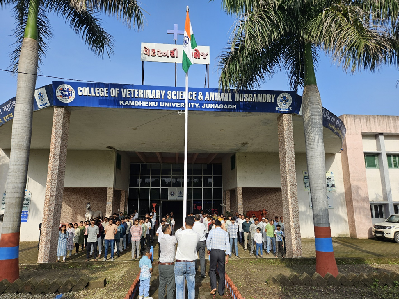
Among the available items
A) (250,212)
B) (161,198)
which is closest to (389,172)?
(250,212)

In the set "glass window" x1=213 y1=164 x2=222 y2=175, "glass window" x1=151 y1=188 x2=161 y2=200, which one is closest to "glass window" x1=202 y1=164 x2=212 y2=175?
"glass window" x1=213 y1=164 x2=222 y2=175

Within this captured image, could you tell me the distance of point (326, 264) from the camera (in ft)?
25.1

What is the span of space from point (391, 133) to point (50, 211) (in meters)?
21.0

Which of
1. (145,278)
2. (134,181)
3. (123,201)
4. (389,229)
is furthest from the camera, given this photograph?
(134,181)

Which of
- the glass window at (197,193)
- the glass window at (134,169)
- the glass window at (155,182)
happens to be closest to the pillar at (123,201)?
the glass window at (134,169)

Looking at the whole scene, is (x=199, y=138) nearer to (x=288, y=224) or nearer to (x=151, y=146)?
(x=151, y=146)

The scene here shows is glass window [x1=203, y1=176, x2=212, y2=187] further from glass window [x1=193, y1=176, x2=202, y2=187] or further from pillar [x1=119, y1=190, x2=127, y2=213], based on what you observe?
pillar [x1=119, y1=190, x2=127, y2=213]

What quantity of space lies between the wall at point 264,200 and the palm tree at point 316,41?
37.8 ft

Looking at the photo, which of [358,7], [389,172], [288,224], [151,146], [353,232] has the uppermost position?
[358,7]

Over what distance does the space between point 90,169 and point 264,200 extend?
1210cm

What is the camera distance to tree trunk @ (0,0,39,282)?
7.04m

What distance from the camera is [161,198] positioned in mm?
23359

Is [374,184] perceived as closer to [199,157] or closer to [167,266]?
[199,157]

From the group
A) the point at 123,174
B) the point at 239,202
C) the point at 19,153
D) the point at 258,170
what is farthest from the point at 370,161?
the point at 19,153
